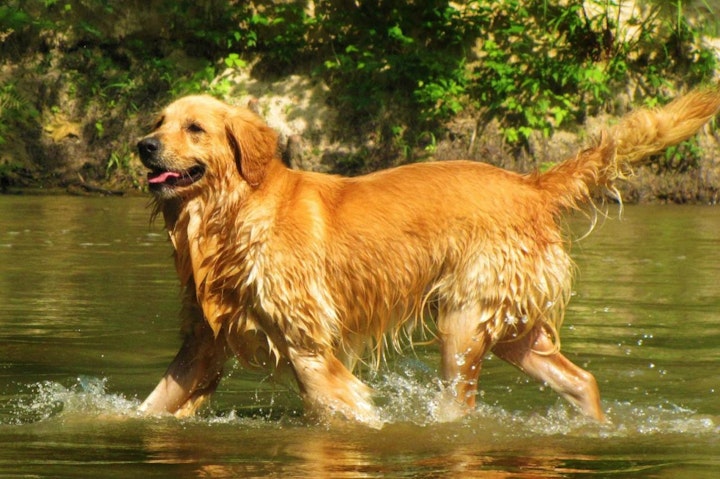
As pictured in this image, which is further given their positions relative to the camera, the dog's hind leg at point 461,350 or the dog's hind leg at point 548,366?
the dog's hind leg at point 548,366

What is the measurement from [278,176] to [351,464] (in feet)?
5.19

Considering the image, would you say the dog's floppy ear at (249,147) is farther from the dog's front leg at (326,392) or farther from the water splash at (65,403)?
the water splash at (65,403)

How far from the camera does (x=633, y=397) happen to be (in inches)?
261

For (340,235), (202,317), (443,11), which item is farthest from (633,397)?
(443,11)

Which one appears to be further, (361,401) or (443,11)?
(443,11)

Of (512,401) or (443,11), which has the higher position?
(443,11)

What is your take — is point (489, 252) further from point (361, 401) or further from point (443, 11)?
point (443, 11)

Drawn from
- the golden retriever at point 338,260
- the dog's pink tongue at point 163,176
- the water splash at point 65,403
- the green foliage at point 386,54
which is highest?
the green foliage at point 386,54

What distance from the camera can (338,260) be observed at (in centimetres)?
595

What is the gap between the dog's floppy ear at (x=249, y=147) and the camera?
5914 mm

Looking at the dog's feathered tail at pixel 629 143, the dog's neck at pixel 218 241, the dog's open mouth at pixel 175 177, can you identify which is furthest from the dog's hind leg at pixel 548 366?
the dog's open mouth at pixel 175 177

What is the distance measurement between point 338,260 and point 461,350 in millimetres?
718

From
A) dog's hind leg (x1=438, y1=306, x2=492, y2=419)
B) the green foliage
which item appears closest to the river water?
dog's hind leg (x1=438, y1=306, x2=492, y2=419)

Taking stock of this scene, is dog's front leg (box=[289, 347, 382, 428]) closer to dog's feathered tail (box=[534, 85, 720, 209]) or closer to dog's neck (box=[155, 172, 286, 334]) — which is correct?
dog's neck (box=[155, 172, 286, 334])
